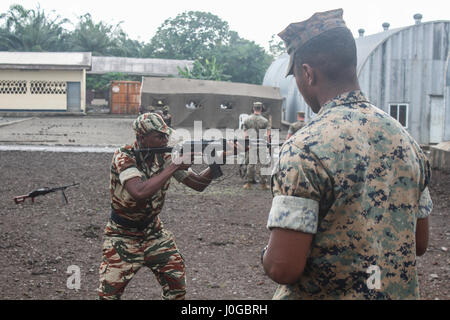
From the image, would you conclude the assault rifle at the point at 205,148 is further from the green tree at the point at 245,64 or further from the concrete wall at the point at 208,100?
the green tree at the point at 245,64

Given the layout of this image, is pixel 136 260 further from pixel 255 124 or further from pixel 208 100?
pixel 208 100

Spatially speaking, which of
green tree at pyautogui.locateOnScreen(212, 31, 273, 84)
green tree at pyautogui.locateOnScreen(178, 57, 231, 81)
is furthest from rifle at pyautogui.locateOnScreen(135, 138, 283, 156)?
green tree at pyautogui.locateOnScreen(212, 31, 273, 84)

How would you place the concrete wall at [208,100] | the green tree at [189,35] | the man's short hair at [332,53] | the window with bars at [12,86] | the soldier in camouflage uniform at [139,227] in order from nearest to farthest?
the man's short hair at [332,53] < the soldier in camouflage uniform at [139,227] < the concrete wall at [208,100] < the window with bars at [12,86] < the green tree at [189,35]

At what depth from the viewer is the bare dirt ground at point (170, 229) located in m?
5.00

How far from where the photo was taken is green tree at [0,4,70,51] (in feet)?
145

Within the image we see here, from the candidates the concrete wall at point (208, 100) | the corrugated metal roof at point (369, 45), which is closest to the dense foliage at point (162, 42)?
the concrete wall at point (208, 100)

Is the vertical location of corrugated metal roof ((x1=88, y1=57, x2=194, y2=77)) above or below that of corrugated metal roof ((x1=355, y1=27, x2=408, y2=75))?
above

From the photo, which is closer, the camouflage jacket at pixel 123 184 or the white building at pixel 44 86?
the camouflage jacket at pixel 123 184

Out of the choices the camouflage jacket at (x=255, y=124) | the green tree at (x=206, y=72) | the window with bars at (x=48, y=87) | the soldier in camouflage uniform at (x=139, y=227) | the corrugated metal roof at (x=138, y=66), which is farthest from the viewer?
the corrugated metal roof at (x=138, y=66)

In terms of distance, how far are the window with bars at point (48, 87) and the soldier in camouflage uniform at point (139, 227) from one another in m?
31.0

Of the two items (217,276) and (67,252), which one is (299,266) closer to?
(217,276)

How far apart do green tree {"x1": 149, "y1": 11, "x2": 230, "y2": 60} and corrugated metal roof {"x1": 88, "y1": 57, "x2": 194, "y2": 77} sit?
9350mm

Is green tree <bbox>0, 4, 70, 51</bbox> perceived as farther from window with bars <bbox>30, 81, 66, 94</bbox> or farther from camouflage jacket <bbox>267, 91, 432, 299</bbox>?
camouflage jacket <bbox>267, 91, 432, 299</bbox>
